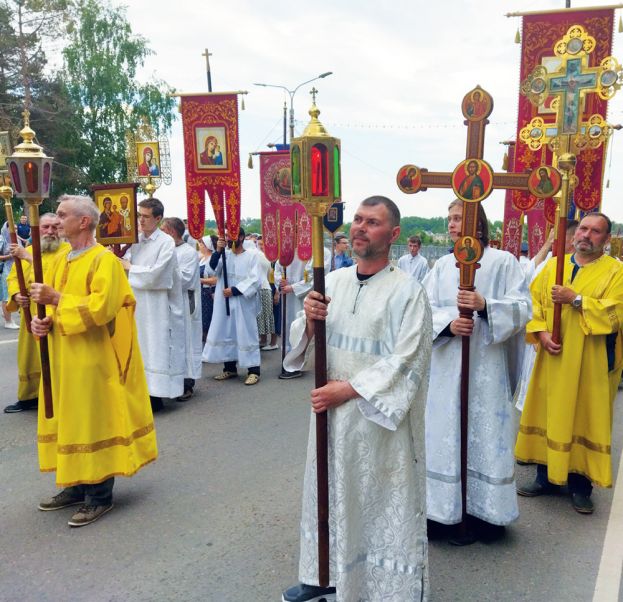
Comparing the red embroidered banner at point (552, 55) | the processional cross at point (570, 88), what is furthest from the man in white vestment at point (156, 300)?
the red embroidered banner at point (552, 55)

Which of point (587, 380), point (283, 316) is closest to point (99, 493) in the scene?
point (587, 380)

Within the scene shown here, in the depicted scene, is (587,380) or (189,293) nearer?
(587,380)

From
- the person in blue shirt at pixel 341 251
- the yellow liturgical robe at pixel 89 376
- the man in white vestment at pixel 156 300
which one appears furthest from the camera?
the person in blue shirt at pixel 341 251

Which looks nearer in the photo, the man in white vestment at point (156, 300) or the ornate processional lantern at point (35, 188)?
the ornate processional lantern at point (35, 188)

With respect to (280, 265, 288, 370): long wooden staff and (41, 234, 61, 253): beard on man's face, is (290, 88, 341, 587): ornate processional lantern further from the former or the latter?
(280, 265, 288, 370): long wooden staff

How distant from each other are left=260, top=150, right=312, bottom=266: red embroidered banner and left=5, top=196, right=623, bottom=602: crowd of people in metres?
3.98

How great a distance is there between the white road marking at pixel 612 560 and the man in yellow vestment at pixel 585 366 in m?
0.18

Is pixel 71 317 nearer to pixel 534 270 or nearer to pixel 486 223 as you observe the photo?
pixel 486 223

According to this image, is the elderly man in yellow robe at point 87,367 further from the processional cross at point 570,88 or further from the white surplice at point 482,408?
the processional cross at point 570,88

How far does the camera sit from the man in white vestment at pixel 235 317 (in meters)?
7.61

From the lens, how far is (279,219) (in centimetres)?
852

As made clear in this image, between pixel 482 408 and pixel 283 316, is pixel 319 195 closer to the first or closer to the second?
pixel 482 408

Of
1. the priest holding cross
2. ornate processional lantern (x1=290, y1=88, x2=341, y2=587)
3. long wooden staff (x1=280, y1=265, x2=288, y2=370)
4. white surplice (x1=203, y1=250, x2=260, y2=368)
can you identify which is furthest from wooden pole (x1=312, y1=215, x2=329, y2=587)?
long wooden staff (x1=280, y1=265, x2=288, y2=370)

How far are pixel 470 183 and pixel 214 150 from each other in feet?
17.8
